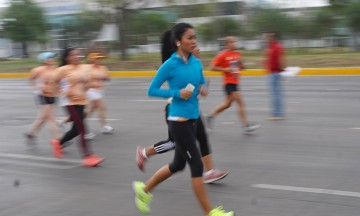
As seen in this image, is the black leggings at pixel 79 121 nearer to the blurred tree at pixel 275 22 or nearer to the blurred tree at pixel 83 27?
the blurred tree at pixel 275 22

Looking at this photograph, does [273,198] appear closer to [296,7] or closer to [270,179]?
[270,179]

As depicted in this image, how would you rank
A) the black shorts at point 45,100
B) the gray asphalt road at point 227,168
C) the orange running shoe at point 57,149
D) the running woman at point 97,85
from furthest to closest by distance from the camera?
1. the running woman at point 97,85
2. the black shorts at point 45,100
3. the orange running shoe at point 57,149
4. the gray asphalt road at point 227,168

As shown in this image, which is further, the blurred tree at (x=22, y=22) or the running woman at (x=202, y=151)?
the blurred tree at (x=22, y=22)

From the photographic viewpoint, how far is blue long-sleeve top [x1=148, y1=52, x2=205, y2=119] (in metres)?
4.66

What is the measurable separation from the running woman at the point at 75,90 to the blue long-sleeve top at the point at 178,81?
2696mm

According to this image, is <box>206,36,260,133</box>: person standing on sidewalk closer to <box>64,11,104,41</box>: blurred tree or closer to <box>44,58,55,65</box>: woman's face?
<box>44,58,55,65</box>: woman's face

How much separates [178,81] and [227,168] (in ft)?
7.61

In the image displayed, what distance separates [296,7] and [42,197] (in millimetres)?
40328

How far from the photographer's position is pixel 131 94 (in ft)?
55.0

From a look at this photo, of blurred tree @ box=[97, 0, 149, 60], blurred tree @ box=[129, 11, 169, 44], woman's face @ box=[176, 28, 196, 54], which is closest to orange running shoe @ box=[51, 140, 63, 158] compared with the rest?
woman's face @ box=[176, 28, 196, 54]

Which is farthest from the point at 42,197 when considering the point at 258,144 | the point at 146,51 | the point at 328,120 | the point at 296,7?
the point at 296,7

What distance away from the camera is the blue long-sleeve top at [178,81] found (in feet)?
15.3

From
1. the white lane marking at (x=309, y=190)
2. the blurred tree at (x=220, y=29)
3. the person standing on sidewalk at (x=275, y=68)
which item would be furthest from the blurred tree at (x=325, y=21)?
the white lane marking at (x=309, y=190)

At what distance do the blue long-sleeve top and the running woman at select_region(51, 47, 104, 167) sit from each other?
2696 millimetres
